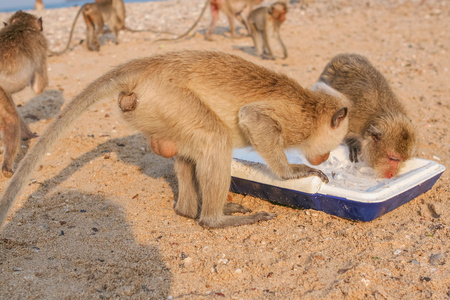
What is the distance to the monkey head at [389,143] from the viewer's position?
4.27 meters

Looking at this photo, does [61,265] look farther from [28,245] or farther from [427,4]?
[427,4]

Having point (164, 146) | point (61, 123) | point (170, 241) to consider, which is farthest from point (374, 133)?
point (61, 123)

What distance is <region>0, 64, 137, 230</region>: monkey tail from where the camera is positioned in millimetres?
2988

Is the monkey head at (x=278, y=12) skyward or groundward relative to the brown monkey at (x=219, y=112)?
groundward

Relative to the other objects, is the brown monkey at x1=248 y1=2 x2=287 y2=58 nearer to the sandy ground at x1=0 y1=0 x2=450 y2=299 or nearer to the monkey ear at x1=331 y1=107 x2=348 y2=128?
the sandy ground at x1=0 y1=0 x2=450 y2=299

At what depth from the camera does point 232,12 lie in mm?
12031

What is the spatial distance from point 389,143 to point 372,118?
44 centimetres

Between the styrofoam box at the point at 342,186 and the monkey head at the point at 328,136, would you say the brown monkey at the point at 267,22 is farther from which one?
the monkey head at the point at 328,136

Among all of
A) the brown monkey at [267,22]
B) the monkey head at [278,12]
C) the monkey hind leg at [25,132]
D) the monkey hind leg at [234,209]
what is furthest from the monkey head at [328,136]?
the monkey head at [278,12]

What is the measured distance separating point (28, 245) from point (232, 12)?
960cm

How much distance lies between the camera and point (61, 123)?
3252 mm

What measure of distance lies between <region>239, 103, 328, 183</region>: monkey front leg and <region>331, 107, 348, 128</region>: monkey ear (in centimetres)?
43

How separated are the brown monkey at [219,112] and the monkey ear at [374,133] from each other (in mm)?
715

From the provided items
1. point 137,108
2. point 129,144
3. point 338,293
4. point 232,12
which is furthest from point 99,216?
point 232,12
